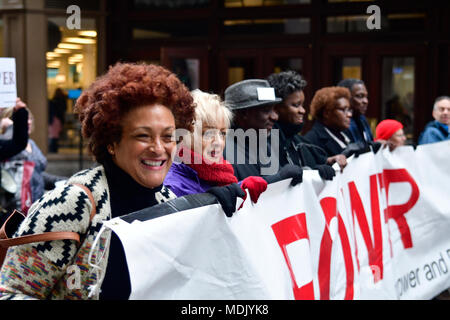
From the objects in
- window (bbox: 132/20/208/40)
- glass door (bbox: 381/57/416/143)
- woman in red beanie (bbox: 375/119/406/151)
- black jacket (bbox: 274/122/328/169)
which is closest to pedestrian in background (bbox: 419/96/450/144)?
woman in red beanie (bbox: 375/119/406/151)

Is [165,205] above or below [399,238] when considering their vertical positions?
above

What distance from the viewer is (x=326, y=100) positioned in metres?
6.04

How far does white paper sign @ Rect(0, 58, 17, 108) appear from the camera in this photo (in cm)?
456

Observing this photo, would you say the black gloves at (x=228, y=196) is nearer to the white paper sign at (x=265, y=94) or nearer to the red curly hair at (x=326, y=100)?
the white paper sign at (x=265, y=94)

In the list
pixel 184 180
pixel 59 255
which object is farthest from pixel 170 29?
pixel 59 255

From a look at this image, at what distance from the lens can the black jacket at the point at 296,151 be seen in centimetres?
491

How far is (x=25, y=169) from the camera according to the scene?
20.2ft

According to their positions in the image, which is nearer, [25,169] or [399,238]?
A: [399,238]

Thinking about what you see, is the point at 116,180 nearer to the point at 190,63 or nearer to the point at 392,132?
the point at 392,132

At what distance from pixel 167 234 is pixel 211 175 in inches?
41.1

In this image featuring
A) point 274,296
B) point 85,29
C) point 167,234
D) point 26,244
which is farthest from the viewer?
point 85,29

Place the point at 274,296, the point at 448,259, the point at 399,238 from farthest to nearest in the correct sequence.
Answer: the point at 448,259
the point at 399,238
the point at 274,296

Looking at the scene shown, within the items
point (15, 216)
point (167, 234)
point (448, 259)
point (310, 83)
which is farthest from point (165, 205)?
point (310, 83)

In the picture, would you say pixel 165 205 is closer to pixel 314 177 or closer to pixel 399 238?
pixel 314 177
